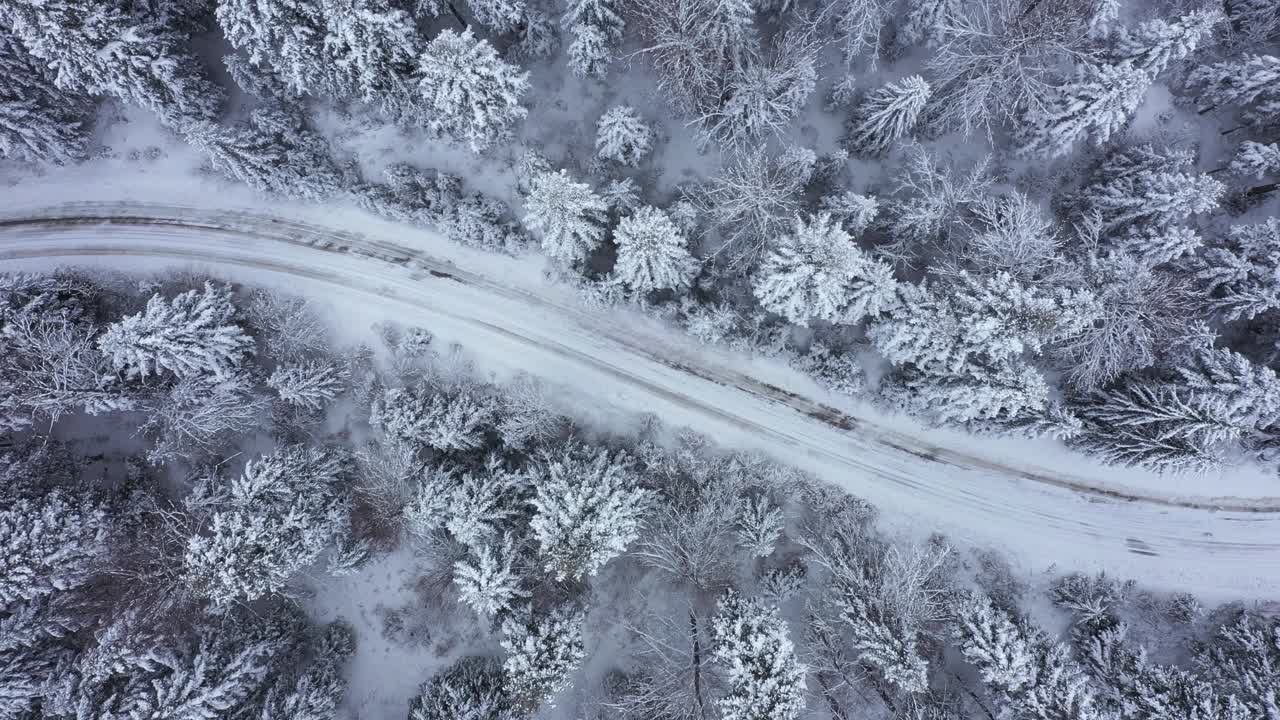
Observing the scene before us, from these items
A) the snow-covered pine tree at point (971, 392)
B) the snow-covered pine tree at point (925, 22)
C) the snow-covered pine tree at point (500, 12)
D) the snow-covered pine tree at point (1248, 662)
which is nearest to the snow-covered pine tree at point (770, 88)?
the snow-covered pine tree at point (925, 22)

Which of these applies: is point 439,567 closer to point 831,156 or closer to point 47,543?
point 47,543

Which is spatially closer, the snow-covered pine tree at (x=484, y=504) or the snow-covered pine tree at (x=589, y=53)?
the snow-covered pine tree at (x=484, y=504)

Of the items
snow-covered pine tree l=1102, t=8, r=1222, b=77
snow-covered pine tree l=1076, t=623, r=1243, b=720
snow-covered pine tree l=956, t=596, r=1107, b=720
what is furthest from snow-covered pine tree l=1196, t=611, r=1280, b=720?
snow-covered pine tree l=1102, t=8, r=1222, b=77

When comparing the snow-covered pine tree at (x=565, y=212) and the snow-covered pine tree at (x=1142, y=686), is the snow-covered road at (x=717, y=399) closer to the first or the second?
the snow-covered pine tree at (x=1142, y=686)

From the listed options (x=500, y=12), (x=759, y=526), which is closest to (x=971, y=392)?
(x=759, y=526)

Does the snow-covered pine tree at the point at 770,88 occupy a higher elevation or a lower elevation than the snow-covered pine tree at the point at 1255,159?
lower

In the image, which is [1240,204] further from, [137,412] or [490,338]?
[137,412]

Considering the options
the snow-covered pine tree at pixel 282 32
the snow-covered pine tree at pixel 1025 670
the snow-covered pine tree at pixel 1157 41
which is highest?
the snow-covered pine tree at pixel 1157 41
